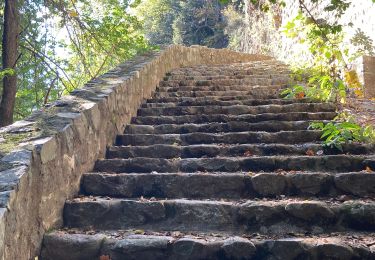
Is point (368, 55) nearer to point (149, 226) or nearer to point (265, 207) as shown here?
point (265, 207)

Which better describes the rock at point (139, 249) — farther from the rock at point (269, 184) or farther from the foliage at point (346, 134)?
the foliage at point (346, 134)

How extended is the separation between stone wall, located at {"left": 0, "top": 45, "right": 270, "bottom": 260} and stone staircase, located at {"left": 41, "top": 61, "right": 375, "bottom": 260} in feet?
0.44

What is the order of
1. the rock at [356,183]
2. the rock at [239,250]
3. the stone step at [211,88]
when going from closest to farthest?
the rock at [239,250]
the rock at [356,183]
the stone step at [211,88]

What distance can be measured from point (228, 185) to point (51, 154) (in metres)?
1.27

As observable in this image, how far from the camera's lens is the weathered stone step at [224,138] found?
13.1ft

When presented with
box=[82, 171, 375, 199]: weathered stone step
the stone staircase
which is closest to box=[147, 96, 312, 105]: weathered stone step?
the stone staircase

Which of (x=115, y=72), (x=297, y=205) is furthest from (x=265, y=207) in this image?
(x=115, y=72)

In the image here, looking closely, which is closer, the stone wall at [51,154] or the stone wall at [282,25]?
the stone wall at [51,154]

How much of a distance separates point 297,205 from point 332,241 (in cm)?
39

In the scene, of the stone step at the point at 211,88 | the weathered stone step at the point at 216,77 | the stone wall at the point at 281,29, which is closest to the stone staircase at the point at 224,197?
the stone step at the point at 211,88

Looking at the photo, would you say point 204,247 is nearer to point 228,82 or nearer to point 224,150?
point 224,150

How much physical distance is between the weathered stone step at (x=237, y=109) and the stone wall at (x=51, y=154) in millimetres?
386

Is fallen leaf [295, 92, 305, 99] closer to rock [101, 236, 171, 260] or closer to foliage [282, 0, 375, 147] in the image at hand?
foliage [282, 0, 375, 147]

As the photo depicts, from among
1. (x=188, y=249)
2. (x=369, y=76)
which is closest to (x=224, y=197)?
(x=188, y=249)
